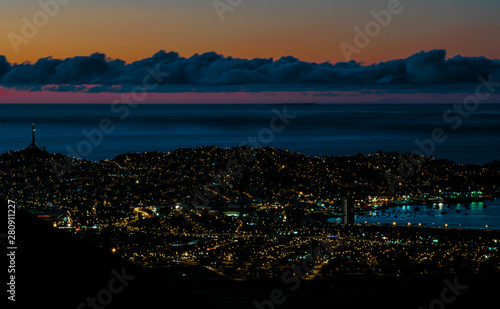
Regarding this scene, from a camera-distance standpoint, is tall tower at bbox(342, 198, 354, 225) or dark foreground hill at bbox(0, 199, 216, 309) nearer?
dark foreground hill at bbox(0, 199, 216, 309)

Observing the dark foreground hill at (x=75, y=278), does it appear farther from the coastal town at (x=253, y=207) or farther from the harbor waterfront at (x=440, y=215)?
the harbor waterfront at (x=440, y=215)

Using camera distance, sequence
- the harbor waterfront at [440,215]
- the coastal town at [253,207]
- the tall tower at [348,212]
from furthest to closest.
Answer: the harbor waterfront at [440,215] → the tall tower at [348,212] → the coastal town at [253,207]

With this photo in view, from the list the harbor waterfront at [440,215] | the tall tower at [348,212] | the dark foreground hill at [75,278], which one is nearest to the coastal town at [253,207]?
the tall tower at [348,212]

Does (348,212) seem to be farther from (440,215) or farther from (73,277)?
(73,277)

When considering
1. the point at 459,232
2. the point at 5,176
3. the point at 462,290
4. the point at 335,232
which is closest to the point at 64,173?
the point at 5,176

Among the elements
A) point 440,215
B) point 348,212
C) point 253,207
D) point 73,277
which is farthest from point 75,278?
point 440,215

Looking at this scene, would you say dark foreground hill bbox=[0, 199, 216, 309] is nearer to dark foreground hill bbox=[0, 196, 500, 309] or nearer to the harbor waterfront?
dark foreground hill bbox=[0, 196, 500, 309]

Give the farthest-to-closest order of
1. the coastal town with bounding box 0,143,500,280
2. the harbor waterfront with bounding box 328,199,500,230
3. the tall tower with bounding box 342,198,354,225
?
the harbor waterfront with bounding box 328,199,500,230 < the tall tower with bounding box 342,198,354,225 < the coastal town with bounding box 0,143,500,280

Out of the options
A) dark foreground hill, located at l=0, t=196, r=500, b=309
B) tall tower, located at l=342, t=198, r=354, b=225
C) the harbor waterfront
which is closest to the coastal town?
tall tower, located at l=342, t=198, r=354, b=225

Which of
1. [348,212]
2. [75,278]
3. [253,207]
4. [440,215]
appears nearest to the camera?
[75,278]

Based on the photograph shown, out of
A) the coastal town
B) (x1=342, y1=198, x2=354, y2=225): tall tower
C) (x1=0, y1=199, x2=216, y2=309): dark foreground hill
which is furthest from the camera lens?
(x1=342, y1=198, x2=354, y2=225): tall tower

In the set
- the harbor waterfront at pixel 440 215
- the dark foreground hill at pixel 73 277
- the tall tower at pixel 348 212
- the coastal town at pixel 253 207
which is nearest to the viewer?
the dark foreground hill at pixel 73 277

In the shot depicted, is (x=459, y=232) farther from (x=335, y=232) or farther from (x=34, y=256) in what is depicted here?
(x=34, y=256)
